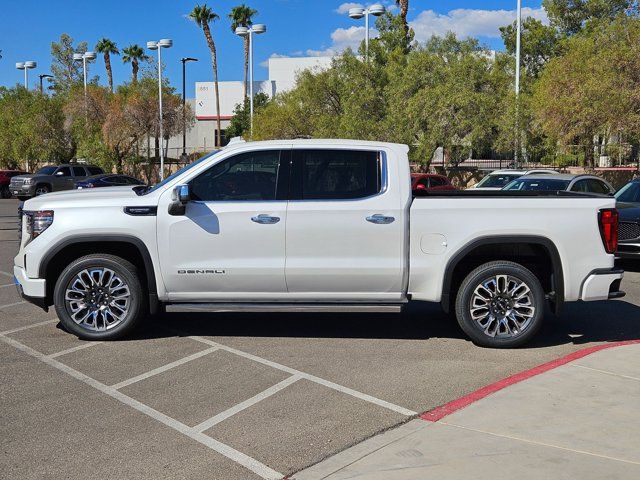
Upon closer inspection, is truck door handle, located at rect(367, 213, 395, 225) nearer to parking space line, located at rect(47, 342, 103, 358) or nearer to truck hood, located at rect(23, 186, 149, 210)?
truck hood, located at rect(23, 186, 149, 210)

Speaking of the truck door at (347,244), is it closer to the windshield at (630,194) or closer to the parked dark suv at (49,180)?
the windshield at (630,194)

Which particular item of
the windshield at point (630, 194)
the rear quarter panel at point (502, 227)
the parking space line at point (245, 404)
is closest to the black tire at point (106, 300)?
the parking space line at point (245, 404)

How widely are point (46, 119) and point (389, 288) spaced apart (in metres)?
43.2

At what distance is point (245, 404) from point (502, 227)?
304 cm

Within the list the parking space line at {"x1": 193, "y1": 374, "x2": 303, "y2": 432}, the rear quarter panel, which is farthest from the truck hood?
the rear quarter panel

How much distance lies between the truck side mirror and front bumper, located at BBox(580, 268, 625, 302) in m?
3.89

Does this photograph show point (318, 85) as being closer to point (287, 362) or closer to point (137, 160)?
point (137, 160)

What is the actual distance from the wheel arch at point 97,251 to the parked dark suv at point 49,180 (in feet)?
97.2

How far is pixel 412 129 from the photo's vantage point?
29.8 metres

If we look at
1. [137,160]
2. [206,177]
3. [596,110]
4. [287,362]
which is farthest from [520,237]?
[137,160]

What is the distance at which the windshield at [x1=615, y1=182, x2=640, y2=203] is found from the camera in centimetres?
1331

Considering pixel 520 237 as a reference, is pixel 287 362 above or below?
below

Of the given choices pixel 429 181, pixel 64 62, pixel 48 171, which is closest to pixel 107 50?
pixel 64 62

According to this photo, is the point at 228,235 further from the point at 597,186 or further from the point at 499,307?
the point at 597,186
